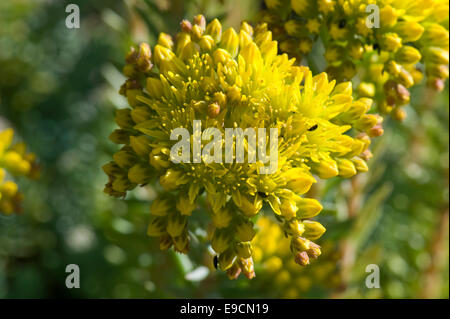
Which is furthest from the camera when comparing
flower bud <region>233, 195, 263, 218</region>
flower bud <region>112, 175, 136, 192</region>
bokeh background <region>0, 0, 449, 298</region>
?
bokeh background <region>0, 0, 449, 298</region>

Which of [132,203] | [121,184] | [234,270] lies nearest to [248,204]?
[234,270]

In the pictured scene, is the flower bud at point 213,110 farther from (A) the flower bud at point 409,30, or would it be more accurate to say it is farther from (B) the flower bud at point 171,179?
(A) the flower bud at point 409,30

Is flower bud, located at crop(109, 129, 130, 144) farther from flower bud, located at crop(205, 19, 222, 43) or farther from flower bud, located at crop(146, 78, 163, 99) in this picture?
flower bud, located at crop(205, 19, 222, 43)

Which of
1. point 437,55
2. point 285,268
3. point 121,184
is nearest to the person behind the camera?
point 121,184

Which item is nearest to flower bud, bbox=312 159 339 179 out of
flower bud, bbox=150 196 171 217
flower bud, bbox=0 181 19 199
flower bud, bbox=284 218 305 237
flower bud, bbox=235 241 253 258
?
flower bud, bbox=284 218 305 237

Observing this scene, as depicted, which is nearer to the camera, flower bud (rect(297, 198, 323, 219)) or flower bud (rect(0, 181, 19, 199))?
flower bud (rect(297, 198, 323, 219))

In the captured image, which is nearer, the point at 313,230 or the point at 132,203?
the point at 313,230

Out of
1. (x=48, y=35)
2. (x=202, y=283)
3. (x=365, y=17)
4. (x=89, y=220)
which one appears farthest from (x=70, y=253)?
(x=365, y=17)

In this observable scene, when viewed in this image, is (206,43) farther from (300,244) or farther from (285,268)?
(285,268)
